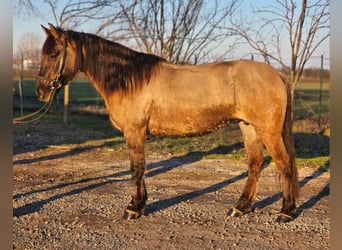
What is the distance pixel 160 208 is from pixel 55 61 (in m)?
2.12

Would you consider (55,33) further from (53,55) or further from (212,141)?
(212,141)

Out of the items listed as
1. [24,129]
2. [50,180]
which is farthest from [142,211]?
[24,129]

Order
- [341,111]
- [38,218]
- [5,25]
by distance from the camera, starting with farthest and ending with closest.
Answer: [38,218], [5,25], [341,111]

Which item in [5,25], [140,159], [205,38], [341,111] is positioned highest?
[205,38]

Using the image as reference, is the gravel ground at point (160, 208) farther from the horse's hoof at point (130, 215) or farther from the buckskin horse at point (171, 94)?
the buckskin horse at point (171, 94)

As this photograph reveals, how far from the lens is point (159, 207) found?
4.59 meters

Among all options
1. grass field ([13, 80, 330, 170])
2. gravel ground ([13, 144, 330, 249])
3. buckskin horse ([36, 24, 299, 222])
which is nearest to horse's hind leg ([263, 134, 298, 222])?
buckskin horse ([36, 24, 299, 222])

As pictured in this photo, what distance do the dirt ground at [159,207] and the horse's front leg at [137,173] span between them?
0.42 ft

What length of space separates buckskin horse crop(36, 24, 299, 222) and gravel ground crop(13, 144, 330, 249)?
1.00 ft

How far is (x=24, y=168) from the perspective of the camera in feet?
21.8

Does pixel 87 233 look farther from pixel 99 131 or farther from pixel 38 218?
pixel 99 131

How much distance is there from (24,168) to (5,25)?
5.80m

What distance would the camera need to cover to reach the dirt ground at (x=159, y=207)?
357 centimetres

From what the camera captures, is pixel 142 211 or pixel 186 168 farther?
pixel 186 168
